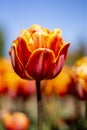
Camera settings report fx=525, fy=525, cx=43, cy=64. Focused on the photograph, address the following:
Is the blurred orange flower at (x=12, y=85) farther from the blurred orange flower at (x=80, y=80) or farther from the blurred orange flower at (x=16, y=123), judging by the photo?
the blurred orange flower at (x=80, y=80)


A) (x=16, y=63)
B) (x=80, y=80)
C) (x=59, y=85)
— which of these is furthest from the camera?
(x=59, y=85)

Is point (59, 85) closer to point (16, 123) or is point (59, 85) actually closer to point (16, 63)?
point (16, 123)

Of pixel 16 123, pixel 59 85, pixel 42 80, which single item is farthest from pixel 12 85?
pixel 42 80

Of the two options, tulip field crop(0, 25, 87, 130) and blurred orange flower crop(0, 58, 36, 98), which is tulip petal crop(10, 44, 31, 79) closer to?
tulip field crop(0, 25, 87, 130)

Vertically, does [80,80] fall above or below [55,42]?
below

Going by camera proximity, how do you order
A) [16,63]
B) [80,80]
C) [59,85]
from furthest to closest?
[59,85] → [80,80] → [16,63]

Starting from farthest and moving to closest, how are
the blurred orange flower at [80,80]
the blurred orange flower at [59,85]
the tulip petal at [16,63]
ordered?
the blurred orange flower at [59,85] < the blurred orange flower at [80,80] < the tulip petal at [16,63]

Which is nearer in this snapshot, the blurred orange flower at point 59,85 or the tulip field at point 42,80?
the tulip field at point 42,80

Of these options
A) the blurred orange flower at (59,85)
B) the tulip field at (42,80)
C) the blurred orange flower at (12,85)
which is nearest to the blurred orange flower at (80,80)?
the tulip field at (42,80)
